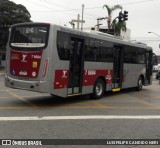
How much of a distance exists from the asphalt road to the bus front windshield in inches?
88.2

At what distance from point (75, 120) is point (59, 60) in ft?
10.2

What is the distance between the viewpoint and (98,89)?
14445mm

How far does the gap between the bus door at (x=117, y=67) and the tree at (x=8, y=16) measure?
34.7 metres

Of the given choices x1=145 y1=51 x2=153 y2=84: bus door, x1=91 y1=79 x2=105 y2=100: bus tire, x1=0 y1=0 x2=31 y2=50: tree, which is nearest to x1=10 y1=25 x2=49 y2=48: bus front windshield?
x1=91 y1=79 x2=105 y2=100: bus tire

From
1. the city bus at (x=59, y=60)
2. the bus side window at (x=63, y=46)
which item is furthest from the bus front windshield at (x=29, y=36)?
the bus side window at (x=63, y=46)

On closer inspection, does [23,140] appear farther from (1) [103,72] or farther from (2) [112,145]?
(1) [103,72]

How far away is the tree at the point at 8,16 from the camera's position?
47969 millimetres

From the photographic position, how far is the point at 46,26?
36.9 feet

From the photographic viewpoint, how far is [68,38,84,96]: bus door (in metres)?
12.4

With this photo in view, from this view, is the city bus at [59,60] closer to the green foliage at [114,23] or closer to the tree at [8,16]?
the green foliage at [114,23]

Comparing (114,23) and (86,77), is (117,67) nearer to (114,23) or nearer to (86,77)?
(86,77)

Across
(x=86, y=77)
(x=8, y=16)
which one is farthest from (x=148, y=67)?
(x=8, y=16)

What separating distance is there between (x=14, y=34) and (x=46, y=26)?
166cm

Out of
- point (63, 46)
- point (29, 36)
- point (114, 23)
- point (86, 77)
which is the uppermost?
point (114, 23)
